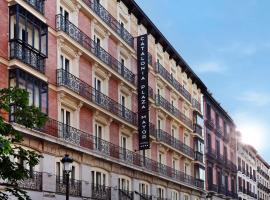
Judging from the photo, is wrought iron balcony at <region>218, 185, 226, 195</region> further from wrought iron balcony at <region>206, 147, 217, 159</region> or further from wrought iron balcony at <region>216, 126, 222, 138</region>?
wrought iron balcony at <region>216, 126, 222, 138</region>

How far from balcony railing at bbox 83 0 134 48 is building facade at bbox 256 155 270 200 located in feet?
207

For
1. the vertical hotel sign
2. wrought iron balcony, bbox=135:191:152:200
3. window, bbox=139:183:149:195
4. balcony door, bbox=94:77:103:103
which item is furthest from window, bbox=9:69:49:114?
window, bbox=139:183:149:195

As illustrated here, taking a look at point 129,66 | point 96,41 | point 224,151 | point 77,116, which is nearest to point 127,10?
point 129,66

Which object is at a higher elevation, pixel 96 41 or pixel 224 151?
pixel 96 41

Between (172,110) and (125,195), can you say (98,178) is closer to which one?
(125,195)

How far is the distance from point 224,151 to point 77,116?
41.2 m

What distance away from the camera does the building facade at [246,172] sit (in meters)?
78.2

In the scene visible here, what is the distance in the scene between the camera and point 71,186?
96.7 feet

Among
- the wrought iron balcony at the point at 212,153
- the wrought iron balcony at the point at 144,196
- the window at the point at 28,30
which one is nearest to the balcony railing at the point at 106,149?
the wrought iron balcony at the point at 144,196

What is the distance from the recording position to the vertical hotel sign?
39.1 metres

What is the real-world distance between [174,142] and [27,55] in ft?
79.6

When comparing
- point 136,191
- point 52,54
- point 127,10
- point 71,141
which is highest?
point 127,10

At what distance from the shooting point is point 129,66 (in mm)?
39812

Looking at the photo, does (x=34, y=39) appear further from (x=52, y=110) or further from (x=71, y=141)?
(x=71, y=141)
